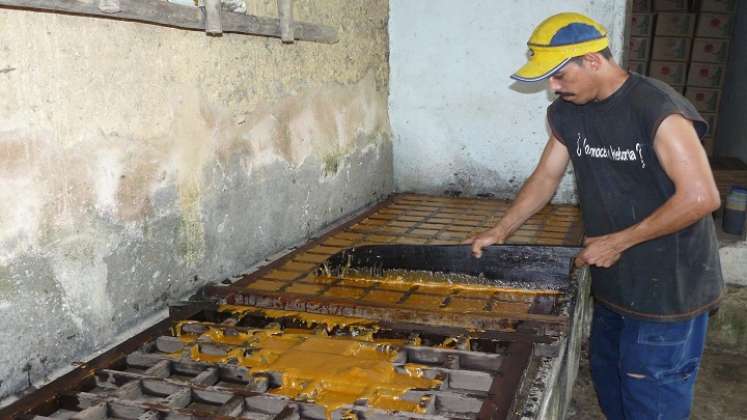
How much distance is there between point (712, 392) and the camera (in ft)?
13.9

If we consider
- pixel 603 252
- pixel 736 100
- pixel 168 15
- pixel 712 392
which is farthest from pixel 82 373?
pixel 736 100

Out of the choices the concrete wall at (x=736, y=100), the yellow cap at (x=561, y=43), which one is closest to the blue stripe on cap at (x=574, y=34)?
the yellow cap at (x=561, y=43)

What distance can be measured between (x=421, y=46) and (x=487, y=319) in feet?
11.3

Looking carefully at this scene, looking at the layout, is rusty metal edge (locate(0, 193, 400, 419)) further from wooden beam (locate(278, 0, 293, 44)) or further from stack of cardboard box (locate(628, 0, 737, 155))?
stack of cardboard box (locate(628, 0, 737, 155))

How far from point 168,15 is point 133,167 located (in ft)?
2.10

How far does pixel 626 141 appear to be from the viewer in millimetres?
2535

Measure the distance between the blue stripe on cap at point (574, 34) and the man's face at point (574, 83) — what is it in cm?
9

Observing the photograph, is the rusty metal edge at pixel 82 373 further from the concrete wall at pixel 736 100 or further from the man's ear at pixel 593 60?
the concrete wall at pixel 736 100

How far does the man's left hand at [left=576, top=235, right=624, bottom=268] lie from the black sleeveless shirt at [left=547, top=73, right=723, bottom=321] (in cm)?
15

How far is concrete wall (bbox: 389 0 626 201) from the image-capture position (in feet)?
17.4

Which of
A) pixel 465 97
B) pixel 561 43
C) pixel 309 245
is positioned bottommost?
pixel 309 245

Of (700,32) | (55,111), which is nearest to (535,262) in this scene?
(55,111)

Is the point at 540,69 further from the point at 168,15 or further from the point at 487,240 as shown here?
the point at 168,15

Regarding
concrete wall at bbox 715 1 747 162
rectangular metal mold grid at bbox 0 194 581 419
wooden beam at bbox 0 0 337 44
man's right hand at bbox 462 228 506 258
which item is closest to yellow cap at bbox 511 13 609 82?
man's right hand at bbox 462 228 506 258
